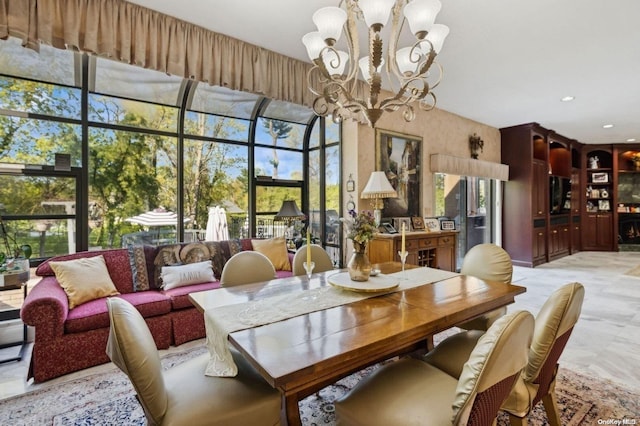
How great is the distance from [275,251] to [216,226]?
881 mm

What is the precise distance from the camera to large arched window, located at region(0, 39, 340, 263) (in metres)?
3.08

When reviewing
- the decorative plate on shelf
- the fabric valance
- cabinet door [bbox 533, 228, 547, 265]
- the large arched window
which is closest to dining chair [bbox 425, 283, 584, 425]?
the decorative plate on shelf

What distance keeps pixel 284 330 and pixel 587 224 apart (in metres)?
10.3

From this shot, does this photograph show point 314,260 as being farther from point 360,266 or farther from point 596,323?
point 596,323

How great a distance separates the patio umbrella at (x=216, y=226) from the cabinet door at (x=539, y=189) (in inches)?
230

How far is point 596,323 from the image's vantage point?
11.1ft

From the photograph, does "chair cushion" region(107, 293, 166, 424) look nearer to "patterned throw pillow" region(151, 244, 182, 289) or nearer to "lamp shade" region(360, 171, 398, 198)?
"patterned throw pillow" region(151, 244, 182, 289)

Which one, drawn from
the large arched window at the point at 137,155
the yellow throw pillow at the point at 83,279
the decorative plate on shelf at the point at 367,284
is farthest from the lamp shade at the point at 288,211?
the decorative plate on shelf at the point at 367,284

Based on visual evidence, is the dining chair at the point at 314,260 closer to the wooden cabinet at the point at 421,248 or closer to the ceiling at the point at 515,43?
the wooden cabinet at the point at 421,248

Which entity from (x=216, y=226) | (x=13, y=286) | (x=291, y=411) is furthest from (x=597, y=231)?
(x=13, y=286)

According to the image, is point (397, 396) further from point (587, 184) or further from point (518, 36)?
point (587, 184)

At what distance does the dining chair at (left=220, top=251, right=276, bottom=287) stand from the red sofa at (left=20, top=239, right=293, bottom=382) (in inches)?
33.0

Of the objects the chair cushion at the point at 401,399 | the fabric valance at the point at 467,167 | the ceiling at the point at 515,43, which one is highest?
the ceiling at the point at 515,43

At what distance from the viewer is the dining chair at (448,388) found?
995 millimetres
